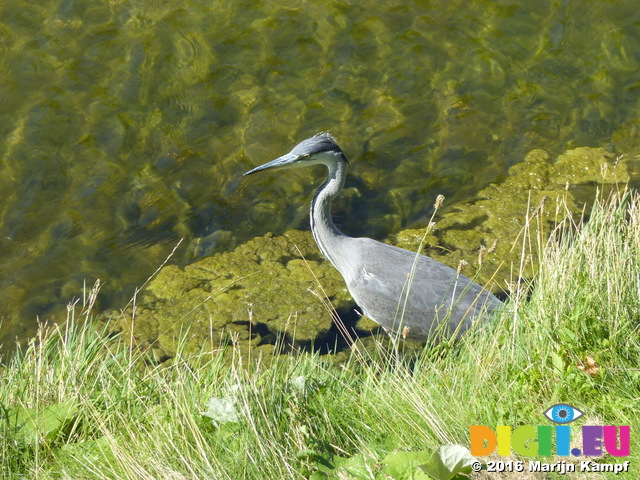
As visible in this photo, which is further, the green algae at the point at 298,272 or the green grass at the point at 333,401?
the green algae at the point at 298,272

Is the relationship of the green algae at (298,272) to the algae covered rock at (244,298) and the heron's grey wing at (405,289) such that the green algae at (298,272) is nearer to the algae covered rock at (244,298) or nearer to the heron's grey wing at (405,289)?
the algae covered rock at (244,298)

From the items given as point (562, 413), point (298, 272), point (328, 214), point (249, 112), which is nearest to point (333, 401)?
point (562, 413)

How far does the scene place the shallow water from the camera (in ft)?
17.6

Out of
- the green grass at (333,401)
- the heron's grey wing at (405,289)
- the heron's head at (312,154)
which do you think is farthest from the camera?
the heron's head at (312,154)

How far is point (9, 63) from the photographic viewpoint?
6203 mm

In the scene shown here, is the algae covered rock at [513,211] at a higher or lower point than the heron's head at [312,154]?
lower

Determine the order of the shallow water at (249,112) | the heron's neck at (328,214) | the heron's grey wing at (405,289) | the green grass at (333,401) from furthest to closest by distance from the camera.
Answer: the shallow water at (249,112) → the heron's neck at (328,214) → the heron's grey wing at (405,289) → the green grass at (333,401)

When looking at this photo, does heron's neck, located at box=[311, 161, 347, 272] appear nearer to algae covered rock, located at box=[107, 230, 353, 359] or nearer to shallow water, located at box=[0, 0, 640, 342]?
algae covered rock, located at box=[107, 230, 353, 359]

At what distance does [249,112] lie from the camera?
620 cm

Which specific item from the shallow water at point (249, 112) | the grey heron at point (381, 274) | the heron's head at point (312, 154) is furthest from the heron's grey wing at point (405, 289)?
the shallow water at point (249, 112)

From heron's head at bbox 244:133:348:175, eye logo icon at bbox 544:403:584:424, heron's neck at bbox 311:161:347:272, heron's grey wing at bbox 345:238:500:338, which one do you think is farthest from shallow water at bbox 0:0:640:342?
eye logo icon at bbox 544:403:584:424

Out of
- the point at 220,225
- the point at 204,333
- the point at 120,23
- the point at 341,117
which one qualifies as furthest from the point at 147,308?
the point at 120,23

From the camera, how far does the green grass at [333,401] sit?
2.44 m

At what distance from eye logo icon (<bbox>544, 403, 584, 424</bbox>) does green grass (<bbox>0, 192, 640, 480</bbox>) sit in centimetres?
5
